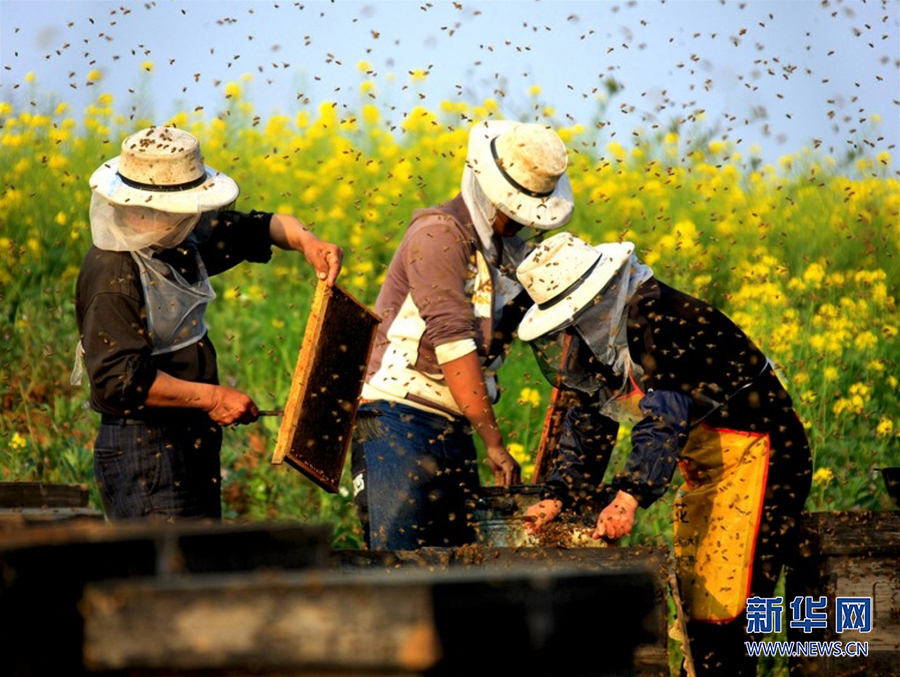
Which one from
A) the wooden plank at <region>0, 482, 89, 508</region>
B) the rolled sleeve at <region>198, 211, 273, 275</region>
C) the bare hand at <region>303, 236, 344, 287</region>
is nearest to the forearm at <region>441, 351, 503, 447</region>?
the bare hand at <region>303, 236, 344, 287</region>

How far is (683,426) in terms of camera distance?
4.40 m

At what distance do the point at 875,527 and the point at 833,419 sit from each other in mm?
2056

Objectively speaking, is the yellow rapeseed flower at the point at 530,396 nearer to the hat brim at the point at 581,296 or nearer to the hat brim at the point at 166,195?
the hat brim at the point at 581,296

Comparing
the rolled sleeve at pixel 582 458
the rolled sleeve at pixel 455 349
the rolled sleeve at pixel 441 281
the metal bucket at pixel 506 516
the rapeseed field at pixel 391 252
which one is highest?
the rolled sleeve at pixel 441 281

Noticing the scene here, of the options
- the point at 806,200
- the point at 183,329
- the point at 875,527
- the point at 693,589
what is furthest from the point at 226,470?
the point at 806,200

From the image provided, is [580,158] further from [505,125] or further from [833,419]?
[505,125]

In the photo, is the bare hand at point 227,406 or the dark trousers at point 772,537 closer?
the bare hand at point 227,406

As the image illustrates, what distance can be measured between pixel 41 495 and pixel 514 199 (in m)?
2.18

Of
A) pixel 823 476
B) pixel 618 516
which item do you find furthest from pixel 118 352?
pixel 823 476

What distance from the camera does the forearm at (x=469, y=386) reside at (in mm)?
4695

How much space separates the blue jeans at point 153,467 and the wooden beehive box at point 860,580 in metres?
2.33

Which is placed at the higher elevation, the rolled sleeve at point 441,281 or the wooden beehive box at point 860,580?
the rolled sleeve at point 441,281

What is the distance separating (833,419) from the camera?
660 cm

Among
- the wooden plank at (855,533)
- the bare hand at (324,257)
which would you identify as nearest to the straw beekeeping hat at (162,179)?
the bare hand at (324,257)
